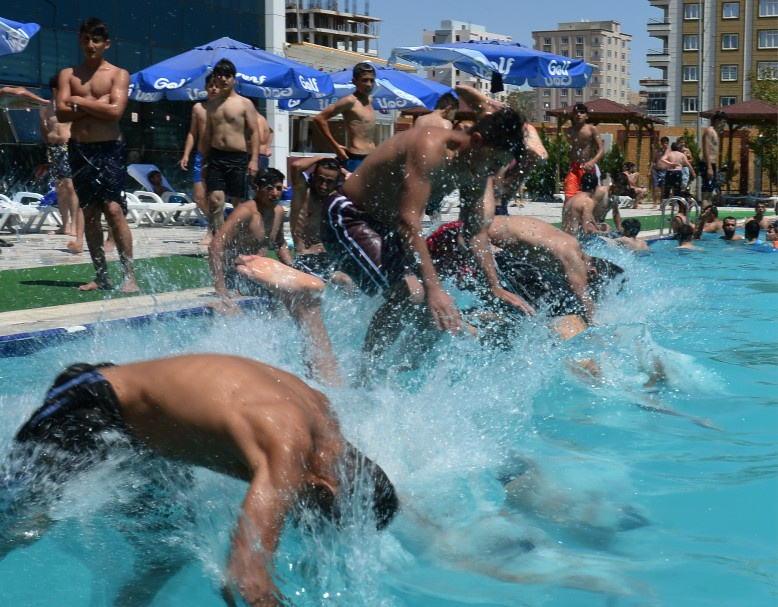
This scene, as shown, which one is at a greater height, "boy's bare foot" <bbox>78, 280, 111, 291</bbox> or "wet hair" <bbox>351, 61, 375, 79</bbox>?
"wet hair" <bbox>351, 61, 375, 79</bbox>

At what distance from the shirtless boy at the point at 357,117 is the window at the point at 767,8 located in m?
82.6

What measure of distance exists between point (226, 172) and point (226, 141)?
0.28 m

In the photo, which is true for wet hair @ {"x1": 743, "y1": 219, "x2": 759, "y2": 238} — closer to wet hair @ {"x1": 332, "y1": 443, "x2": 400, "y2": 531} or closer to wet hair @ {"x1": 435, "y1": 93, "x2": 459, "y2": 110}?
wet hair @ {"x1": 435, "y1": 93, "x2": 459, "y2": 110}

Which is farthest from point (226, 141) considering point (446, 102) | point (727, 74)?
point (727, 74)

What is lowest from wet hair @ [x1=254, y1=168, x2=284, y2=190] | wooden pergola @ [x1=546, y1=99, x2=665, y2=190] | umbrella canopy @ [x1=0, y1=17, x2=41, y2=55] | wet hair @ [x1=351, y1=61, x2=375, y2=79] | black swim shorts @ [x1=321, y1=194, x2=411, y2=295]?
black swim shorts @ [x1=321, y1=194, x2=411, y2=295]

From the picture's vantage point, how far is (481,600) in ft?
10.3

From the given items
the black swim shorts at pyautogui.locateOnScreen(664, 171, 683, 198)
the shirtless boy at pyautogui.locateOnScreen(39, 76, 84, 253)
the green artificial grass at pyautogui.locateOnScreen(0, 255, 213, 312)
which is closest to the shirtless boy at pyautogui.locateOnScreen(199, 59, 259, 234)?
the green artificial grass at pyautogui.locateOnScreen(0, 255, 213, 312)

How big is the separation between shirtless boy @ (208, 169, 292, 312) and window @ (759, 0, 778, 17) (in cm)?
8576

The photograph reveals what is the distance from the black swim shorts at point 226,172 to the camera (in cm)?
906

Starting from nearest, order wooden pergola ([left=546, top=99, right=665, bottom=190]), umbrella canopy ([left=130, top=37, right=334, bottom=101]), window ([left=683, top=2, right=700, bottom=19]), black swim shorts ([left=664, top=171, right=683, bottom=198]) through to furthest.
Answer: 1. umbrella canopy ([left=130, top=37, right=334, bottom=101])
2. black swim shorts ([left=664, top=171, right=683, bottom=198])
3. wooden pergola ([left=546, top=99, right=665, bottom=190])
4. window ([left=683, top=2, right=700, bottom=19])

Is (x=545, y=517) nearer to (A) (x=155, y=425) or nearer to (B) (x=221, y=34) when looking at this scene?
(A) (x=155, y=425)

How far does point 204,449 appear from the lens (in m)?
2.67

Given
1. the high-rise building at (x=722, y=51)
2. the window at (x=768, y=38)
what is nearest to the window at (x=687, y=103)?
the high-rise building at (x=722, y=51)

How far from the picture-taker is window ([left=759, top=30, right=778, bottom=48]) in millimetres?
83375
